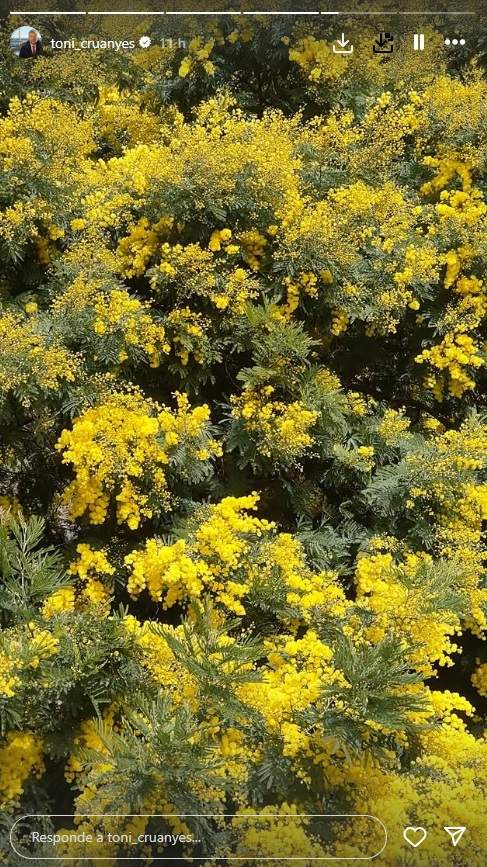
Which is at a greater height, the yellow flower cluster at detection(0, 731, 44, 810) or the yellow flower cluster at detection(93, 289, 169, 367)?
the yellow flower cluster at detection(93, 289, 169, 367)

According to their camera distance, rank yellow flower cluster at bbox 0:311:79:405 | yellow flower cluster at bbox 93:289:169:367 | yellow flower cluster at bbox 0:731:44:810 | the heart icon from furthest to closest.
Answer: yellow flower cluster at bbox 93:289:169:367 < yellow flower cluster at bbox 0:311:79:405 < yellow flower cluster at bbox 0:731:44:810 < the heart icon

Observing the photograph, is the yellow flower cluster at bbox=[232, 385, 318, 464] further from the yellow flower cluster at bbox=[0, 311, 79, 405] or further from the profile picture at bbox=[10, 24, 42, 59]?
the profile picture at bbox=[10, 24, 42, 59]

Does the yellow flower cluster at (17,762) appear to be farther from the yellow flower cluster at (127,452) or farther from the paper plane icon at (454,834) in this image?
the paper plane icon at (454,834)

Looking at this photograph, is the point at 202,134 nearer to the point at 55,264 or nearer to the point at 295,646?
the point at 55,264

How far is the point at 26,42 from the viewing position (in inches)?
105

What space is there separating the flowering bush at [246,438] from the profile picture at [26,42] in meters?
0.10

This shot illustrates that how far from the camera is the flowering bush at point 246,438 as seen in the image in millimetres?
2131

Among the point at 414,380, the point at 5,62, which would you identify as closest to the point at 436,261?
the point at 414,380

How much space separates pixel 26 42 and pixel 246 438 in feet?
5.61

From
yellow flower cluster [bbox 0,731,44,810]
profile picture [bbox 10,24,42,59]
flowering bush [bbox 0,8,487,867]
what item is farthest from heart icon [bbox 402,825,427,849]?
profile picture [bbox 10,24,42,59]

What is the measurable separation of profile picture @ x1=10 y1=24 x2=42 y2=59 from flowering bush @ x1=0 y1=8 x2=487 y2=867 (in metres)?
0.10

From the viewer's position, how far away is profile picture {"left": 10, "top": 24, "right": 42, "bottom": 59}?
2.59m

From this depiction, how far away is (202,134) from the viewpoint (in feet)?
9.35

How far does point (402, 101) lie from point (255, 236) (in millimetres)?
1075
